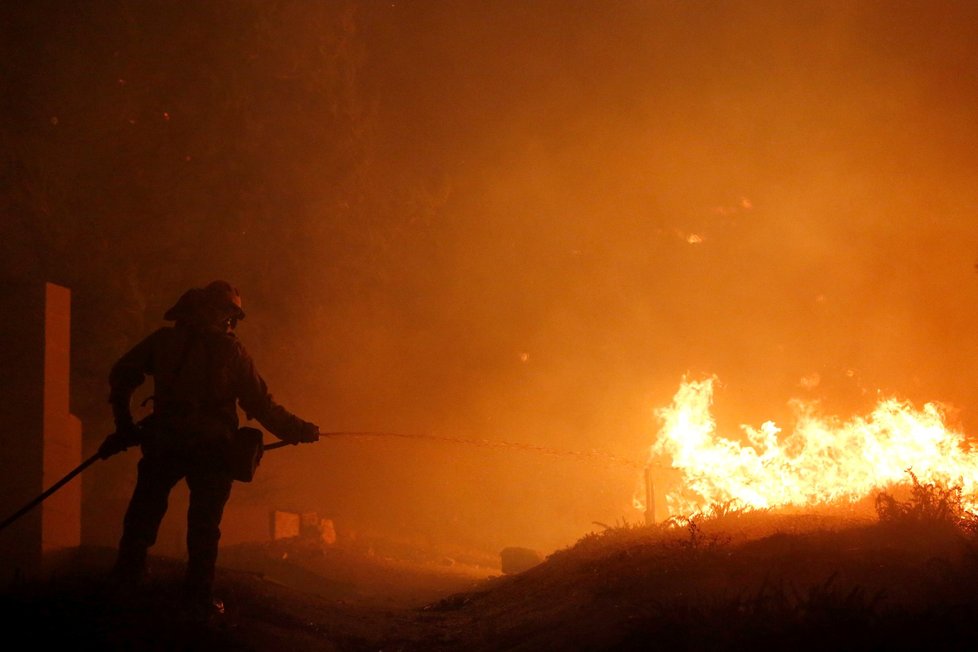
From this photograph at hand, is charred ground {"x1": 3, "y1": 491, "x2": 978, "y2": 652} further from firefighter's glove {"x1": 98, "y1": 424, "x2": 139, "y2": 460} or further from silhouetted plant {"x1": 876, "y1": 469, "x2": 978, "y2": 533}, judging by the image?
firefighter's glove {"x1": 98, "y1": 424, "x2": 139, "y2": 460}

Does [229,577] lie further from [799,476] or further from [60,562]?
[799,476]

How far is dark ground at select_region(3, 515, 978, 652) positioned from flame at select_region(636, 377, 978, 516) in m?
3.17

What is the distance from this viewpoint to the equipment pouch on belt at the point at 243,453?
232 inches

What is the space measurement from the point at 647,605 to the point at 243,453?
3426 mm

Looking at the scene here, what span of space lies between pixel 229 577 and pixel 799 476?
11.3 m

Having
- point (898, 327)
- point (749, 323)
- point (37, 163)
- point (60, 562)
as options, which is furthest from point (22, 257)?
point (898, 327)

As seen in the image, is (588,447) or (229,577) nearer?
(229,577)

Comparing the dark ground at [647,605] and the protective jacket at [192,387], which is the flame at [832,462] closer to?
the dark ground at [647,605]

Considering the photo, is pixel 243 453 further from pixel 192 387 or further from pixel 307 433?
pixel 192 387

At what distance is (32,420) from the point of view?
1124 cm

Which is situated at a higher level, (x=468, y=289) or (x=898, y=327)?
(x=468, y=289)

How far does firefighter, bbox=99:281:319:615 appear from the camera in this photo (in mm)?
5652

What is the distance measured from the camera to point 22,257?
18734mm

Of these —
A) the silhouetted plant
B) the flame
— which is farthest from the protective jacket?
the flame
